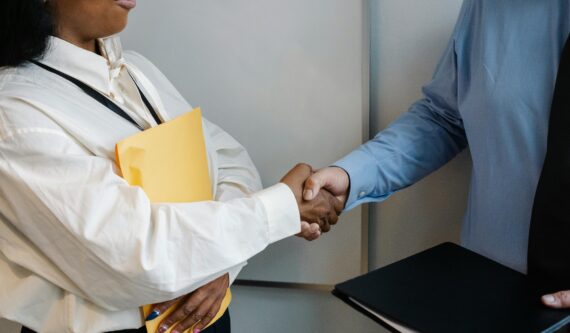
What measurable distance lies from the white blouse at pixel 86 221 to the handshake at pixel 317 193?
0.31 ft

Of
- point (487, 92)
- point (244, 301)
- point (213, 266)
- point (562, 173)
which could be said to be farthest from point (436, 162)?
point (244, 301)

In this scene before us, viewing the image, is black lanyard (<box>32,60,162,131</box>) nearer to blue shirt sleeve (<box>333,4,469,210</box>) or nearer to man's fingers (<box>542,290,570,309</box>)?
blue shirt sleeve (<box>333,4,469,210</box>)

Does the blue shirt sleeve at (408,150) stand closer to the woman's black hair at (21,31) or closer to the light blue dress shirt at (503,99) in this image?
the light blue dress shirt at (503,99)

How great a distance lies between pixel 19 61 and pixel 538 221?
0.84 m

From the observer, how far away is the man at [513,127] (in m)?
0.82

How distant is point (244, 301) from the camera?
149cm

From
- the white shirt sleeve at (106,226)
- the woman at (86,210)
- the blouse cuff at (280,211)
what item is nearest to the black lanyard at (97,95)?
the woman at (86,210)

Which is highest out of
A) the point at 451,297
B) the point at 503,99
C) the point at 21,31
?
the point at 21,31

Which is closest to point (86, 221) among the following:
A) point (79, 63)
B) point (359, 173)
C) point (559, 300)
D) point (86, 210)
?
point (86, 210)

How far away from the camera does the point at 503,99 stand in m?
0.93

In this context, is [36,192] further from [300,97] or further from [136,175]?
[300,97]

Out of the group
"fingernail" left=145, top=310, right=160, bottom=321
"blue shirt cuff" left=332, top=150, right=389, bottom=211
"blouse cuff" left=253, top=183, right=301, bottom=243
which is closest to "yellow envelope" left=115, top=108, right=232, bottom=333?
"fingernail" left=145, top=310, right=160, bottom=321

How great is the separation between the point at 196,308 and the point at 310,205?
0.28 metres

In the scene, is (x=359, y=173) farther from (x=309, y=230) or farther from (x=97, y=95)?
(x=97, y=95)
